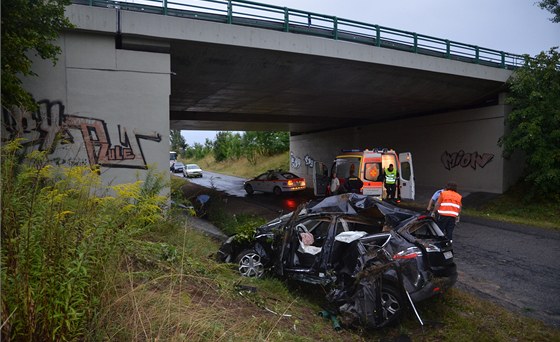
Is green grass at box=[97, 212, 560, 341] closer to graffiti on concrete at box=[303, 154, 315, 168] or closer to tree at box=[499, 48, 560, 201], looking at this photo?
tree at box=[499, 48, 560, 201]

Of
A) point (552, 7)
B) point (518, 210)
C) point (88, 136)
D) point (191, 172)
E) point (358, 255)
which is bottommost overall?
point (518, 210)

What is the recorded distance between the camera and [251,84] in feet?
46.7

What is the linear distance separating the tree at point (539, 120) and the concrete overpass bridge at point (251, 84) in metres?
1.11

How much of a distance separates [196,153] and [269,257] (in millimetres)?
66707

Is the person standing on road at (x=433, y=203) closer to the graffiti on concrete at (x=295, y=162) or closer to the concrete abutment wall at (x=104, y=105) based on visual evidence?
the concrete abutment wall at (x=104, y=105)

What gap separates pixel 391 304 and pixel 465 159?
14.9 metres

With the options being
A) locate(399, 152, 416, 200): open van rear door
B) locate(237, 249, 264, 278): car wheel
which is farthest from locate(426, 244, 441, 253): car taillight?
locate(399, 152, 416, 200): open van rear door

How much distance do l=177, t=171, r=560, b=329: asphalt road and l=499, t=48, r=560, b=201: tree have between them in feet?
11.9

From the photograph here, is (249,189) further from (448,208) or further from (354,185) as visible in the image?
(448,208)

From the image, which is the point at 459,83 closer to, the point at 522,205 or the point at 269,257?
the point at 522,205

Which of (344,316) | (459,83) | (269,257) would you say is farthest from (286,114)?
(344,316)

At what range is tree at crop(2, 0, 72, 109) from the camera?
6.79 m

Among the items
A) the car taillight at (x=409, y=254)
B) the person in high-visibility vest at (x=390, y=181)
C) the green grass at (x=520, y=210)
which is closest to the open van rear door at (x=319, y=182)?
the person in high-visibility vest at (x=390, y=181)

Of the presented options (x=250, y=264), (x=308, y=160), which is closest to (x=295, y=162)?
(x=308, y=160)
